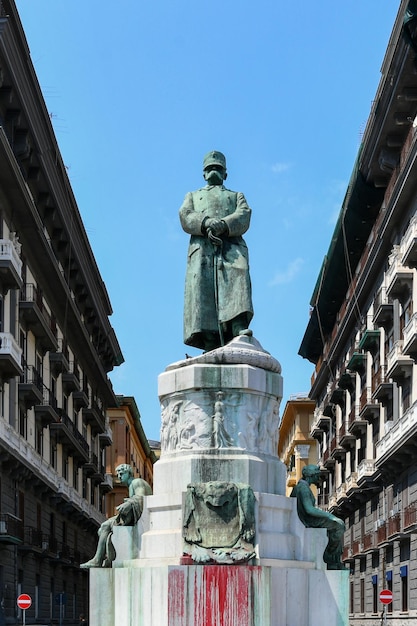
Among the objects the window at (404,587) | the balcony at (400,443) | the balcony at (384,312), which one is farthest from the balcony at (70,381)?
the window at (404,587)

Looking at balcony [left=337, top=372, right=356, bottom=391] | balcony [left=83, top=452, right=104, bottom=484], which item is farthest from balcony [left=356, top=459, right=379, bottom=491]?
balcony [left=83, top=452, right=104, bottom=484]

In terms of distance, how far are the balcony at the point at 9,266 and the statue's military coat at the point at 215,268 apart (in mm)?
22688

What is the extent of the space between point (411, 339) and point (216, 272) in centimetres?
2308

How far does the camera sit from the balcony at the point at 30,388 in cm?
4256

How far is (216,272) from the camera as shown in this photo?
620 inches

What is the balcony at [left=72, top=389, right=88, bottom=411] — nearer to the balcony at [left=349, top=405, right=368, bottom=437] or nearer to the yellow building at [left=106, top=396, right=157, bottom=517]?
the balcony at [left=349, top=405, right=368, bottom=437]

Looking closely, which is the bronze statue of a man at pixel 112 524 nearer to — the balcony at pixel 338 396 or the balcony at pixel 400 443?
the balcony at pixel 400 443

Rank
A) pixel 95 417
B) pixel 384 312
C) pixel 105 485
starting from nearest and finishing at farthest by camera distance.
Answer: pixel 384 312 < pixel 95 417 < pixel 105 485

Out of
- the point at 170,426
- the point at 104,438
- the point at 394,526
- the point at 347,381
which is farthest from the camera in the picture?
the point at 104,438

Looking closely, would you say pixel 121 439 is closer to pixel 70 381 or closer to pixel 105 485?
pixel 105 485

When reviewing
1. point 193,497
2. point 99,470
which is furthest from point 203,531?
point 99,470

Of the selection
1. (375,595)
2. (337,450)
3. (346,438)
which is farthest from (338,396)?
(375,595)

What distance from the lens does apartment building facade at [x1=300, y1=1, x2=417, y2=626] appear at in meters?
40.2

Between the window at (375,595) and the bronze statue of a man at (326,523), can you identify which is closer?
the bronze statue of a man at (326,523)
